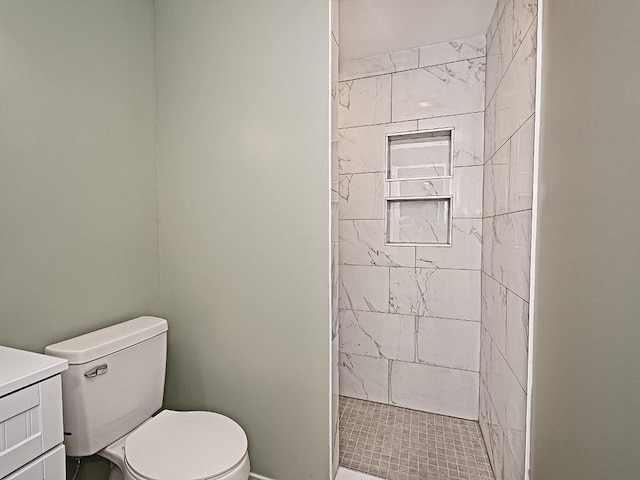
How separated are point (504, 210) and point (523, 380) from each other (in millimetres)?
724

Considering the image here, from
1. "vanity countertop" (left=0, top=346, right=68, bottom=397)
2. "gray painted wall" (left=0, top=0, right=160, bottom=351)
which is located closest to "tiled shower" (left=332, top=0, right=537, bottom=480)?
"gray painted wall" (left=0, top=0, right=160, bottom=351)

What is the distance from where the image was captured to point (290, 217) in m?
1.47

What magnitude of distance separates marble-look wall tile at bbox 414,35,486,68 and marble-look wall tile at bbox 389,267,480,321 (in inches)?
53.5

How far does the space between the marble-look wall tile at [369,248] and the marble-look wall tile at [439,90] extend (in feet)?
2.53

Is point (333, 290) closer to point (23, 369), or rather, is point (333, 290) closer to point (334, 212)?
point (334, 212)

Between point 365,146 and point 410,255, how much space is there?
0.83 metres

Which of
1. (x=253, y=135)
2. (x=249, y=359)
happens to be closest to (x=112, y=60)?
(x=253, y=135)

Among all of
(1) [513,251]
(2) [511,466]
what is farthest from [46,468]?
(1) [513,251]

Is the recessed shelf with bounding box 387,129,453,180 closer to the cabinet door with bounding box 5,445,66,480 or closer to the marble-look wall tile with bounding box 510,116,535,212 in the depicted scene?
the marble-look wall tile with bounding box 510,116,535,212

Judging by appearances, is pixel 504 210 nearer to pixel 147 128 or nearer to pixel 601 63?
pixel 601 63

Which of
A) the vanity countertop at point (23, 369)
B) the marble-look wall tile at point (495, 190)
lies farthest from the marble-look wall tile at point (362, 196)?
the vanity countertop at point (23, 369)

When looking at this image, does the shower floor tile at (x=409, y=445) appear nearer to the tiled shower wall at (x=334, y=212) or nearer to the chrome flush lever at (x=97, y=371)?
the tiled shower wall at (x=334, y=212)

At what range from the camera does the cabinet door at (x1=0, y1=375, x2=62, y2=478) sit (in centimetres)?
76

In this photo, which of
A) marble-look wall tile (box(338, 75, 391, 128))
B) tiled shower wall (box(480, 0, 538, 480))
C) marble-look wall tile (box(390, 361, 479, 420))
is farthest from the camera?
marble-look wall tile (box(338, 75, 391, 128))
